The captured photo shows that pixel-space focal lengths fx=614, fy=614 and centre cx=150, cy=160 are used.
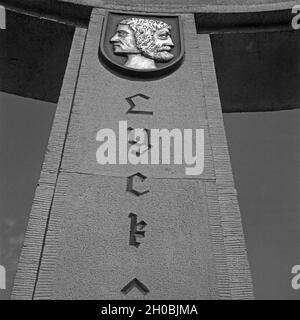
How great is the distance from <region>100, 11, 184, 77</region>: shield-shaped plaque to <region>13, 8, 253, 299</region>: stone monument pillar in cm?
12

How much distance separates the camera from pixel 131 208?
18.3ft

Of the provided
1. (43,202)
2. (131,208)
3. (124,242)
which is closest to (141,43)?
(131,208)

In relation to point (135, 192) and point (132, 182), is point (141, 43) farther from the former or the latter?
point (135, 192)

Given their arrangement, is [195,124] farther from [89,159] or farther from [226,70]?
[226,70]

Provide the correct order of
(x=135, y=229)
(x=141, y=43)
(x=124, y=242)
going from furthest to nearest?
(x=141, y=43)
(x=135, y=229)
(x=124, y=242)

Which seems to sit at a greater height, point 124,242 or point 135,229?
point 135,229

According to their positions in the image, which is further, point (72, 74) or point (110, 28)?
point (110, 28)

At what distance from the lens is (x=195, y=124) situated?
A: 6.59m

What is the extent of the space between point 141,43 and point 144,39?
0.39ft

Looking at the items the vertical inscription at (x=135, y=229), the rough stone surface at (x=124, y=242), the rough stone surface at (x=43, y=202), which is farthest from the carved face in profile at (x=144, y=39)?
the vertical inscription at (x=135, y=229)

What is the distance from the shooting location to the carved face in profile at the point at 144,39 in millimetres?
7711

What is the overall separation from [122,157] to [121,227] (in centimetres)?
93

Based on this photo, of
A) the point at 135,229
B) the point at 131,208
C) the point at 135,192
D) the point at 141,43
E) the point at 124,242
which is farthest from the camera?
the point at 141,43

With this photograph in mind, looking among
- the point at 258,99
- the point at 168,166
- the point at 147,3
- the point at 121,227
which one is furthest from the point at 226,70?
the point at 121,227
